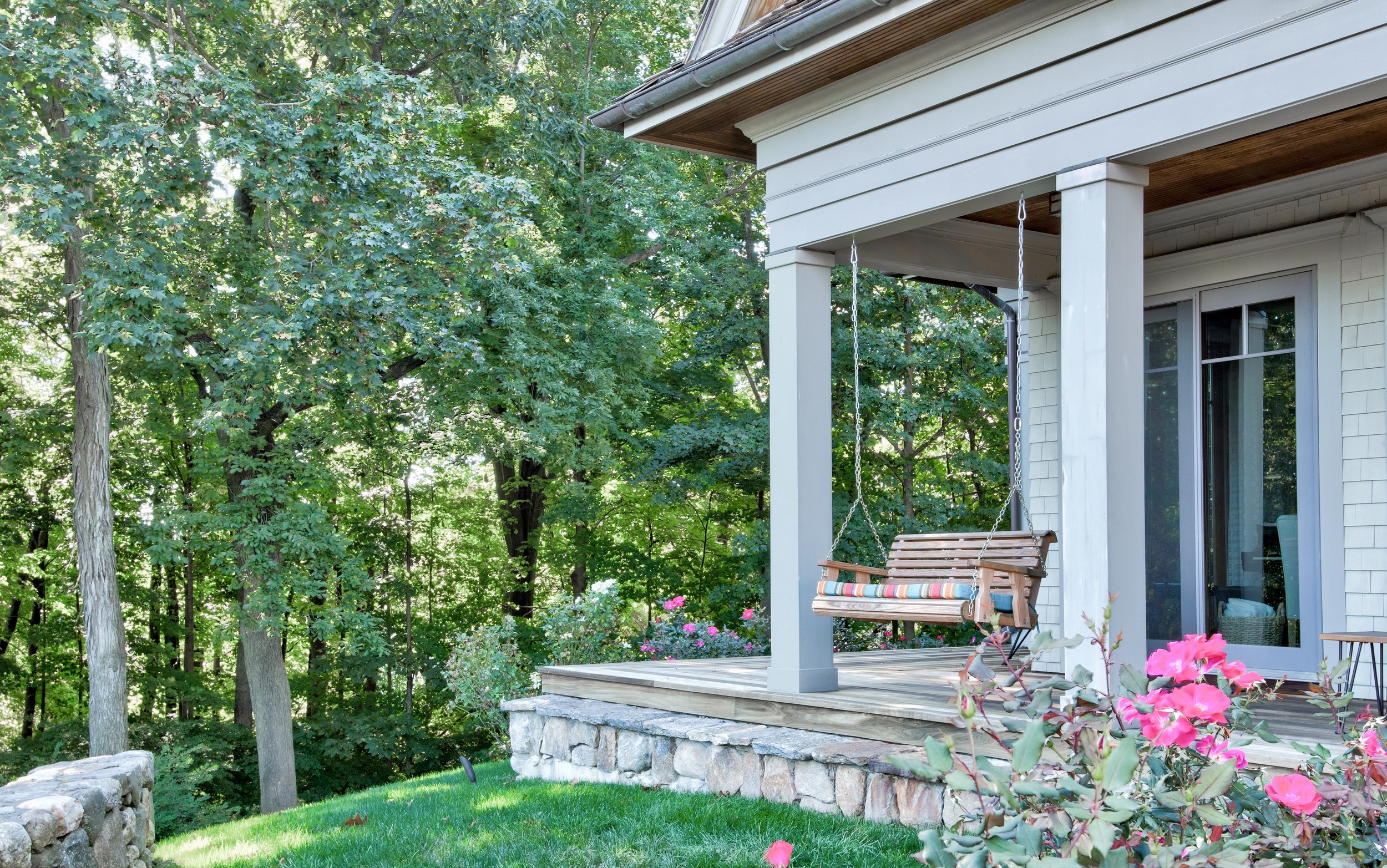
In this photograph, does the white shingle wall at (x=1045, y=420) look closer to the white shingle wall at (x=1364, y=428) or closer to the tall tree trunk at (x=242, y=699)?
the white shingle wall at (x=1364, y=428)

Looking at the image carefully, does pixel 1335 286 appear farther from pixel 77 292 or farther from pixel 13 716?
pixel 13 716

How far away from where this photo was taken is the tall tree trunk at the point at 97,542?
12406 mm

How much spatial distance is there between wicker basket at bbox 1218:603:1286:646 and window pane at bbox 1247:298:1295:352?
4.88 ft

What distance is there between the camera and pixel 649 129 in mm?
6105

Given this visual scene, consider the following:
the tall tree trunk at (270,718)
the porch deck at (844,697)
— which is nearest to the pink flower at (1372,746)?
the porch deck at (844,697)

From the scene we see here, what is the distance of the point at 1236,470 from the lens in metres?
6.53

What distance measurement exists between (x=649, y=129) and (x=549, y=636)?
453cm

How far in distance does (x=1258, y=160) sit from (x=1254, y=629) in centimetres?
263

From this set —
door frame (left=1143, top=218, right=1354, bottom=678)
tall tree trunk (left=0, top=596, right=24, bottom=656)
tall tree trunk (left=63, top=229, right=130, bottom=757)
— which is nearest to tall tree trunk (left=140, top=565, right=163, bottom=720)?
tall tree trunk (left=0, top=596, right=24, bottom=656)

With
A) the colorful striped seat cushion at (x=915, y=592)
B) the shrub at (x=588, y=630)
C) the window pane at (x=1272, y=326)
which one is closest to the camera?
the colorful striped seat cushion at (x=915, y=592)

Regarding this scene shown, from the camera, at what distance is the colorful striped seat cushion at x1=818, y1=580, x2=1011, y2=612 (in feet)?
15.7

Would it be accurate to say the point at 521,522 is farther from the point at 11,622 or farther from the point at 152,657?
the point at 11,622

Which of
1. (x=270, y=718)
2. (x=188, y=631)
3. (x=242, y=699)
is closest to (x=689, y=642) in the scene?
(x=270, y=718)

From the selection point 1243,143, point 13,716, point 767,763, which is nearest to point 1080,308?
point 1243,143
